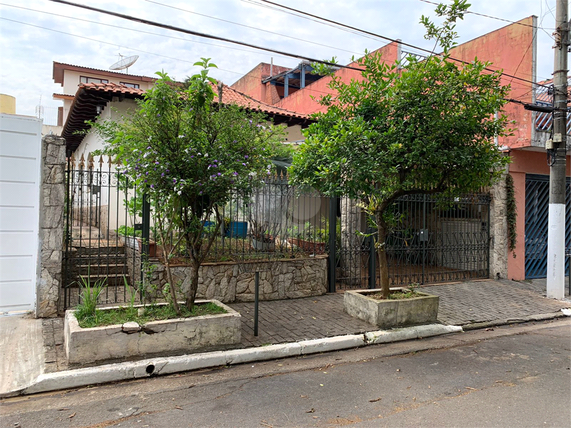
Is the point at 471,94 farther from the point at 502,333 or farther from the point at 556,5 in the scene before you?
the point at 556,5

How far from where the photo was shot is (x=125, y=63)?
63.1 feet

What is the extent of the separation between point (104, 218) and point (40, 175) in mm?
4998

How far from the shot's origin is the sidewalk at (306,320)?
4.50 metres

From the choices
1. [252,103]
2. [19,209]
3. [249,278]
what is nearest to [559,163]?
[249,278]

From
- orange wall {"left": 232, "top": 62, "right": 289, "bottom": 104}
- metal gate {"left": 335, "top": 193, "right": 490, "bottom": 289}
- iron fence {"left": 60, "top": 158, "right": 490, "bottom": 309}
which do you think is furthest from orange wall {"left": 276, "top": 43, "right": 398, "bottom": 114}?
iron fence {"left": 60, "top": 158, "right": 490, "bottom": 309}

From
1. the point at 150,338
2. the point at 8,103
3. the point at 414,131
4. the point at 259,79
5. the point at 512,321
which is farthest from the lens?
the point at 259,79

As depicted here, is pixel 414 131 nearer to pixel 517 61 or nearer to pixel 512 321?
pixel 512 321

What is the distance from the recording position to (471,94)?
5.89 meters

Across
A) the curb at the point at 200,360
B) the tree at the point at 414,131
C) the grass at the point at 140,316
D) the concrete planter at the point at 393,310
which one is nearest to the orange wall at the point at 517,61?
the tree at the point at 414,131

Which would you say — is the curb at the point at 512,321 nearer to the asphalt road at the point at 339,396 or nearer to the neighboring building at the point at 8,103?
the asphalt road at the point at 339,396

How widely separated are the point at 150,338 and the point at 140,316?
0.52 meters

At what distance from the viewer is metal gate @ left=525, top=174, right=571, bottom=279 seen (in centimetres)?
1153

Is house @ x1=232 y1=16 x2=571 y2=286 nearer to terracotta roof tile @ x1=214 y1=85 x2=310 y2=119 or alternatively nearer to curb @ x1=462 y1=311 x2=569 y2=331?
curb @ x1=462 y1=311 x2=569 y2=331

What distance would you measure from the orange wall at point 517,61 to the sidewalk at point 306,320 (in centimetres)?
411
